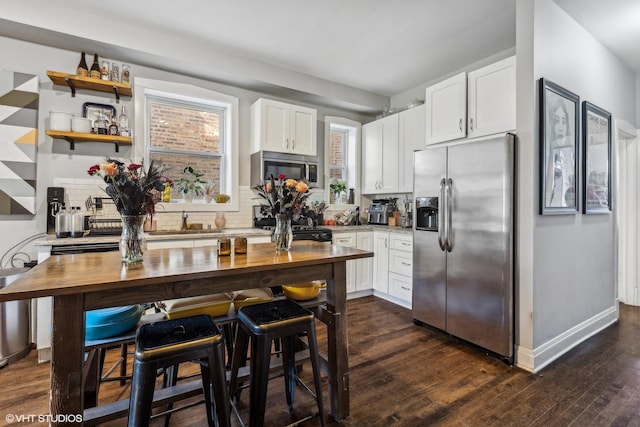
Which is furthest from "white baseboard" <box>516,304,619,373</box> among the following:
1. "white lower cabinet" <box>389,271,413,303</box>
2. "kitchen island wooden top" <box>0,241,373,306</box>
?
"kitchen island wooden top" <box>0,241,373,306</box>

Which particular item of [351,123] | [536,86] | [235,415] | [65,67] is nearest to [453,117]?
[536,86]

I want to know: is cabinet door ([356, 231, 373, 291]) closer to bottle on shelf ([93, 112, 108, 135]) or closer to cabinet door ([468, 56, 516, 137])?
cabinet door ([468, 56, 516, 137])

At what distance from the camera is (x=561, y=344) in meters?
2.57

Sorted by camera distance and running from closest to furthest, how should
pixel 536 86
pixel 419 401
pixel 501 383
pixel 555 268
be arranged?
pixel 419 401 < pixel 501 383 < pixel 536 86 < pixel 555 268

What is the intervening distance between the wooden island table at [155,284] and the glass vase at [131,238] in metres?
0.05

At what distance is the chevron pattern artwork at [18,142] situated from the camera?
2708 mm

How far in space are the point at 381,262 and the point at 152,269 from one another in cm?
308

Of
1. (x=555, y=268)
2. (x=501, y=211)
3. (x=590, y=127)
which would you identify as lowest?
(x=555, y=268)

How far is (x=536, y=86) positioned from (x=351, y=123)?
268 centimetres

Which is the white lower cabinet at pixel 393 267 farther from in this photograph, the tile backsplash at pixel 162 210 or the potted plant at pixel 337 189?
the tile backsplash at pixel 162 210

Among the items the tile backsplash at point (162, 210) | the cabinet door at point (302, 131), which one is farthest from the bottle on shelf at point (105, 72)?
the cabinet door at point (302, 131)

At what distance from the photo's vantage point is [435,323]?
295 centimetres

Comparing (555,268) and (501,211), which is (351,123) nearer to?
(501,211)

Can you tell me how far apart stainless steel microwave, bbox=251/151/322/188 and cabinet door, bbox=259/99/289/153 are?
0.10 meters
